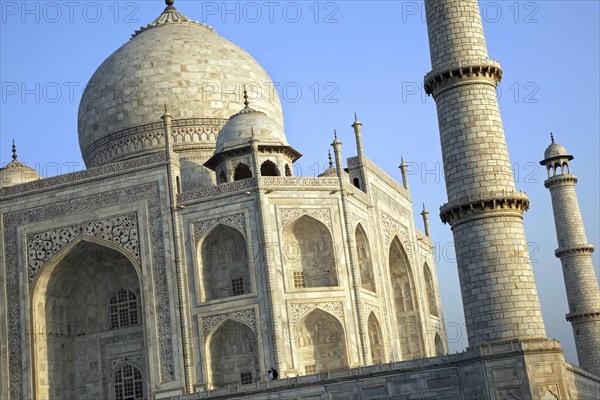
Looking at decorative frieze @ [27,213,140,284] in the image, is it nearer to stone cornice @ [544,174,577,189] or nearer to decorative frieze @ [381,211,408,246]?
decorative frieze @ [381,211,408,246]

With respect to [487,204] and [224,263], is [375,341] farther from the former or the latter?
[487,204]

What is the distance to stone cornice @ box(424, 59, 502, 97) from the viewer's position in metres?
16.9

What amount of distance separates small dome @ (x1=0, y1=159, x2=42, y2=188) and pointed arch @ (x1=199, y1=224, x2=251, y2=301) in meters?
7.54

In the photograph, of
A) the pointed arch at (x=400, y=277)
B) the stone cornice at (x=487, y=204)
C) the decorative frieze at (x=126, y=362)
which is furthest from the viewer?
the pointed arch at (x=400, y=277)

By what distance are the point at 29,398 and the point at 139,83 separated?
10.3 metres

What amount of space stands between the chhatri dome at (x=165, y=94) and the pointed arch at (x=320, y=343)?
7122 millimetres

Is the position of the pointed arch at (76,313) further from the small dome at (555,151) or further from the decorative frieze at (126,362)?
the small dome at (555,151)

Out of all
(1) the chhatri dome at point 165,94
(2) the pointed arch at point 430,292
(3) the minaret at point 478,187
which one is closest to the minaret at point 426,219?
(2) the pointed arch at point 430,292

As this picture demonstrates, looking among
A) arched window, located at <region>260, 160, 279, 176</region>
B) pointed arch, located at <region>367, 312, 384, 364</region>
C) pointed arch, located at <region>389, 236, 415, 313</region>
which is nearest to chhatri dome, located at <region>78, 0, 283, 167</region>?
arched window, located at <region>260, 160, 279, 176</region>

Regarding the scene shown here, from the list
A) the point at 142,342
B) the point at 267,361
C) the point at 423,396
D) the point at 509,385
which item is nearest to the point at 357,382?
the point at 423,396

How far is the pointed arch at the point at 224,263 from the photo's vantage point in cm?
2366

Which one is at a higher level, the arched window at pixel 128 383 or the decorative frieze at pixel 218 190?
the decorative frieze at pixel 218 190

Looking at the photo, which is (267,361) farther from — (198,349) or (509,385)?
(509,385)

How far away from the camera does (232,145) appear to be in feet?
83.5
